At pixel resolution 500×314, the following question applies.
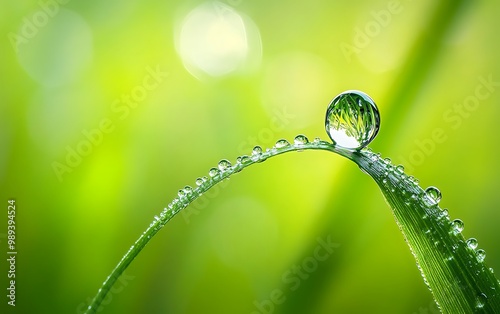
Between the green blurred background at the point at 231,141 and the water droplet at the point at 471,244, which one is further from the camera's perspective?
the green blurred background at the point at 231,141

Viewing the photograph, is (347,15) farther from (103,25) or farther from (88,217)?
(88,217)

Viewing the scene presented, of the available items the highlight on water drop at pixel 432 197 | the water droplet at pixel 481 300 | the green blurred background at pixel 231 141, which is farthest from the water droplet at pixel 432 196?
the green blurred background at pixel 231 141

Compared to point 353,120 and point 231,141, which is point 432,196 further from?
point 231,141

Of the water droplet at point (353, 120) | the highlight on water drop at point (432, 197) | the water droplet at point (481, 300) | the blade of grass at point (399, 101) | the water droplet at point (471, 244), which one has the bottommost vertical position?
the water droplet at point (481, 300)

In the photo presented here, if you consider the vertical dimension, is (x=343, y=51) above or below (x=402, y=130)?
above

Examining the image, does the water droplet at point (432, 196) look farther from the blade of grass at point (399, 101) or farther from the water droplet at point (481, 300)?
the blade of grass at point (399, 101)

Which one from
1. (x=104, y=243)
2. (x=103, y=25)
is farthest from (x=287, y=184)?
(x=103, y=25)

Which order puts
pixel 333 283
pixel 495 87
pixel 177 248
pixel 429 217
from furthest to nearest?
pixel 495 87 < pixel 177 248 < pixel 333 283 < pixel 429 217
